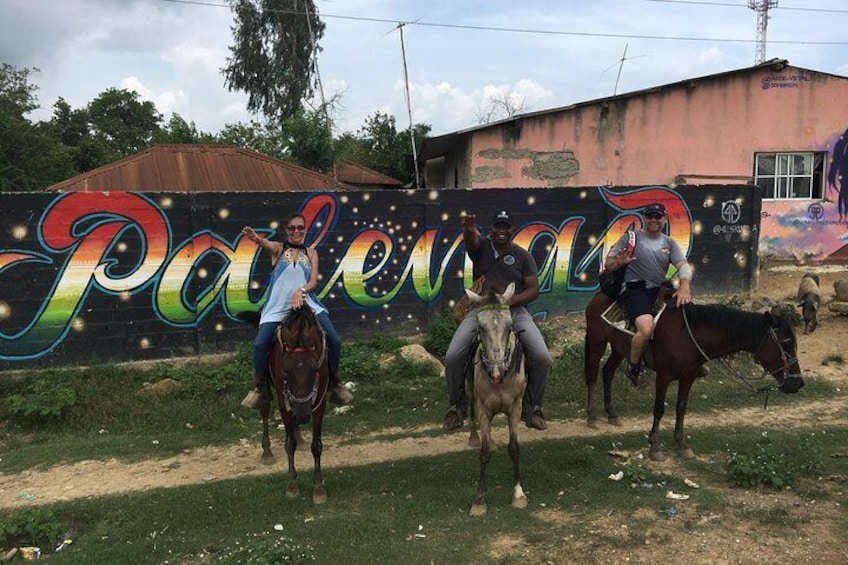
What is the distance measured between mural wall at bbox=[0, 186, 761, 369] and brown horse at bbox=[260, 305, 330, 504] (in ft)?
12.7

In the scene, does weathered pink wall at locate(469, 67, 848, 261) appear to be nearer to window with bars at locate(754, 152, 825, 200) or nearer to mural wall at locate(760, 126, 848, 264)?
mural wall at locate(760, 126, 848, 264)

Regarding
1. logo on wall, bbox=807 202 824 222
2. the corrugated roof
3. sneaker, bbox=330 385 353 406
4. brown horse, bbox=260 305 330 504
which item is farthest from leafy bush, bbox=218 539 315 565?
the corrugated roof

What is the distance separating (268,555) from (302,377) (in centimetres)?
146

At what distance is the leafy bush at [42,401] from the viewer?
7.14m

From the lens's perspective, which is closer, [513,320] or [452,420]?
[513,320]

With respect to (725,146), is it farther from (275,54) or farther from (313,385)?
(275,54)

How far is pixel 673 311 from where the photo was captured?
629cm

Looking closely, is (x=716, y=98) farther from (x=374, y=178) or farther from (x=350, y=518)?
(x=350, y=518)

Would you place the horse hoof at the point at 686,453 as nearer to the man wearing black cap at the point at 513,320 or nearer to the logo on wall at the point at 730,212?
the man wearing black cap at the point at 513,320

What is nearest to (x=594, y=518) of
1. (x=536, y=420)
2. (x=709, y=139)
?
(x=536, y=420)

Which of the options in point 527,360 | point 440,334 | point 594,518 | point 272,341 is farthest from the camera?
point 440,334

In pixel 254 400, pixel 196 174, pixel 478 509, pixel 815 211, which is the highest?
pixel 196 174

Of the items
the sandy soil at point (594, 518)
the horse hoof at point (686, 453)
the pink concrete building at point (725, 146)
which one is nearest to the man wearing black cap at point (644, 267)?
the horse hoof at point (686, 453)

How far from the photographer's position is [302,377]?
498cm
